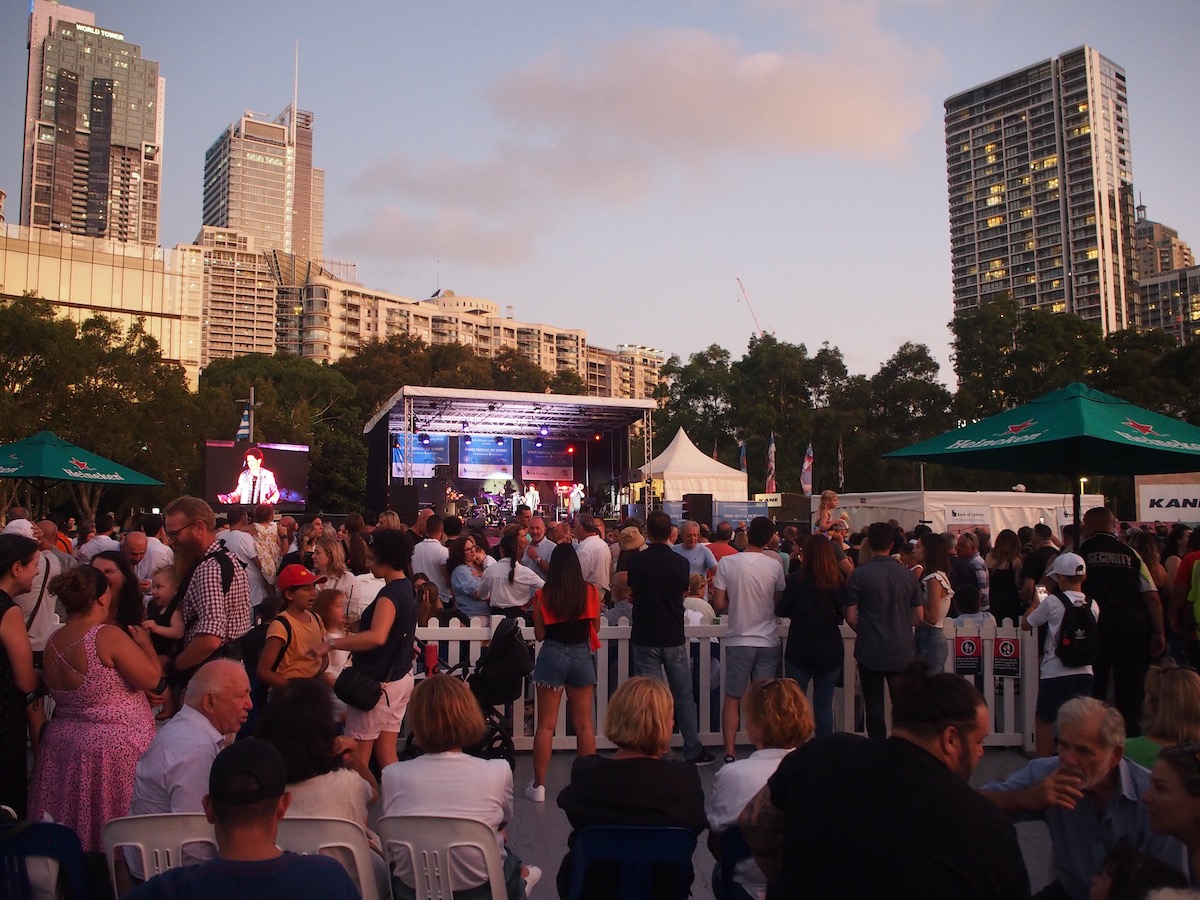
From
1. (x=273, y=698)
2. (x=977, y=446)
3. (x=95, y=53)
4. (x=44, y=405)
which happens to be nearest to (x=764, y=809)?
(x=273, y=698)

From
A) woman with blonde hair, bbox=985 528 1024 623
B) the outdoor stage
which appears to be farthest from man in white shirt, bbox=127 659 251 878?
the outdoor stage

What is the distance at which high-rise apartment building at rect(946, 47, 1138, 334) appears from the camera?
3920 inches

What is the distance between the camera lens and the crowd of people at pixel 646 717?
2018mm

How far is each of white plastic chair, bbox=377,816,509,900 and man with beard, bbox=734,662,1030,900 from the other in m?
0.98

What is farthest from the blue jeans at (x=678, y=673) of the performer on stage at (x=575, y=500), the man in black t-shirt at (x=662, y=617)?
the performer on stage at (x=575, y=500)

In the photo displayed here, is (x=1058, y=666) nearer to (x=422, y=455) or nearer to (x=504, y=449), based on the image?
(x=422, y=455)

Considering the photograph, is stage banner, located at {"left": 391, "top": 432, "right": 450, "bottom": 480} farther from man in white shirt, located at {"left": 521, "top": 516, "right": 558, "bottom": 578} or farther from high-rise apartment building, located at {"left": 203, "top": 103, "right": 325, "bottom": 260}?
high-rise apartment building, located at {"left": 203, "top": 103, "right": 325, "bottom": 260}

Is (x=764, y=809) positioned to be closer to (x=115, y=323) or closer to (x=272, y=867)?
(x=272, y=867)

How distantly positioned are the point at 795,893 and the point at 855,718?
5.16m

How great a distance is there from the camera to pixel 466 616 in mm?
7551

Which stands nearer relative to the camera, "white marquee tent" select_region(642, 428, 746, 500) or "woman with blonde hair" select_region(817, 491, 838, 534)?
"woman with blonde hair" select_region(817, 491, 838, 534)

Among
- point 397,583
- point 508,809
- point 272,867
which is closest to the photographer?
point 272,867

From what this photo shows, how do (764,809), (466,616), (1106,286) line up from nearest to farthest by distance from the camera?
(764,809), (466,616), (1106,286)

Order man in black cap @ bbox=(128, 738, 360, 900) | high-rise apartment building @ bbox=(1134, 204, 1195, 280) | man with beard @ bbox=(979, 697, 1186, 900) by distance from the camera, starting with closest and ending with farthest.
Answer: man in black cap @ bbox=(128, 738, 360, 900) < man with beard @ bbox=(979, 697, 1186, 900) < high-rise apartment building @ bbox=(1134, 204, 1195, 280)
